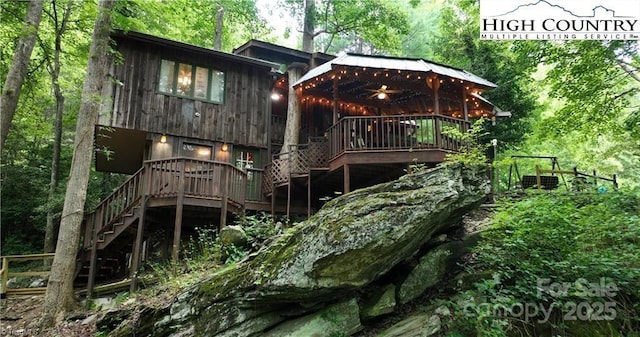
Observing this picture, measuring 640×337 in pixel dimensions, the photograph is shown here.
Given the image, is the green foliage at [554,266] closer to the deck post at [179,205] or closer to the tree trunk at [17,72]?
the deck post at [179,205]

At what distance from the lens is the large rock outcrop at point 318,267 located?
534cm

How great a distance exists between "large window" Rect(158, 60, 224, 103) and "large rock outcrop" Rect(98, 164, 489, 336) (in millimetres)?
9034

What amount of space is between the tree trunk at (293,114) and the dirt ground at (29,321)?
8.09 meters

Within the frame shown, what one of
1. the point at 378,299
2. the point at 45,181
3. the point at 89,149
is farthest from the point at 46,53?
the point at 378,299

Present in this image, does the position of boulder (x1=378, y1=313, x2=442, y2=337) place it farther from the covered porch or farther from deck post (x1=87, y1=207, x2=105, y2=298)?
deck post (x1=87, y1=207, x2=105, y2=298)

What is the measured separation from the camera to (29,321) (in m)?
9.41

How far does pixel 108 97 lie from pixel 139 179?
3.40 metres

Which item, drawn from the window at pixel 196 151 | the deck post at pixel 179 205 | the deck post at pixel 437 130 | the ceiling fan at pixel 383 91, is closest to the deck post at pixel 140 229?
the deck post at pixel 179 205

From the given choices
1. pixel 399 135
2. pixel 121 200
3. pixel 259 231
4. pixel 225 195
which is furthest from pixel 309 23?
pixel 259 231

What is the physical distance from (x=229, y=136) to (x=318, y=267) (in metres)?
9.60

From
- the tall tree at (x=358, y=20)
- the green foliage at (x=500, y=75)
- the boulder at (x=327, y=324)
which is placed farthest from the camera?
the tall tree at (x=358, y=20)

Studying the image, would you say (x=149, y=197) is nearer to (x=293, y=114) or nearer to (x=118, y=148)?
(x=118, y=148)

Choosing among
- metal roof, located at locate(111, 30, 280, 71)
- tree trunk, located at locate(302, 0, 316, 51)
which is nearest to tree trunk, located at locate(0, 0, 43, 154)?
metal roof, located at locate(111, 30, 280, 71)

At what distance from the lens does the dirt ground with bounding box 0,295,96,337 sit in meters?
7.86
